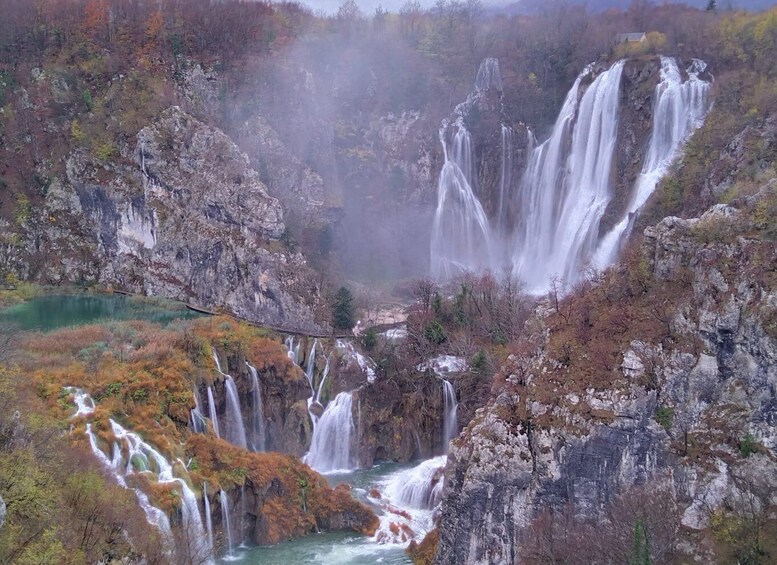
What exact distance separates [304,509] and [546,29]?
61513 mm

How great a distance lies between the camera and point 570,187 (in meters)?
56.3

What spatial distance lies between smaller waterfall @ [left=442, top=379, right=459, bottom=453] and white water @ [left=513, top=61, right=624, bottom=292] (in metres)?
15.5

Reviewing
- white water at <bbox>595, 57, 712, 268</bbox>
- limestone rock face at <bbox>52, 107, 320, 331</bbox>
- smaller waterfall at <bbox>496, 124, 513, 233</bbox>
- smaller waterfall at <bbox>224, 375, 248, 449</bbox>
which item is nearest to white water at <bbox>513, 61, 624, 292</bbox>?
white water at <bbox>595, 57, 712, 268</bbox>

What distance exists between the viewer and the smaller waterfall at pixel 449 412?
39031mm

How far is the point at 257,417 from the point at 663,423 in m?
23.4

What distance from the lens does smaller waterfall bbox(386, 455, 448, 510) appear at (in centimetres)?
3170

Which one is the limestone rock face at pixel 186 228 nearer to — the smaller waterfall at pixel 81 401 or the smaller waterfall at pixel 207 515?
the smaller waterfall at pixel 81 401

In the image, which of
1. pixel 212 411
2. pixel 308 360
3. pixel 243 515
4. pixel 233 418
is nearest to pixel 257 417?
pixel 233 418

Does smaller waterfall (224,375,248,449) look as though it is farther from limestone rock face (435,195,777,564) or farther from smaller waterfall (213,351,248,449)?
limestone rock face (435,195,777,564)

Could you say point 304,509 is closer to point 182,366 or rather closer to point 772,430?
point 182,366

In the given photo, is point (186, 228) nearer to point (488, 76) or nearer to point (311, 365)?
point (311, 365)

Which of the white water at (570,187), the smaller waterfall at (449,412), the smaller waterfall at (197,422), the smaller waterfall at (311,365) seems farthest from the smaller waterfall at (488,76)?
the smaller waterfall at (197,422)

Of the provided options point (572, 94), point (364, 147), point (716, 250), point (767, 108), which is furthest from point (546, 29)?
point (716, 250)

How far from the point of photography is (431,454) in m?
39.2
